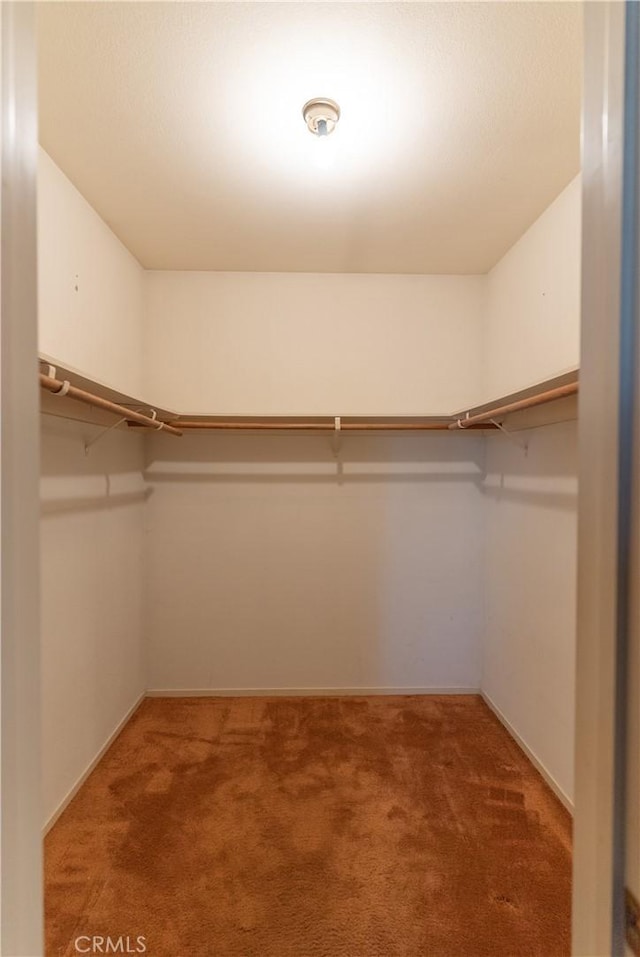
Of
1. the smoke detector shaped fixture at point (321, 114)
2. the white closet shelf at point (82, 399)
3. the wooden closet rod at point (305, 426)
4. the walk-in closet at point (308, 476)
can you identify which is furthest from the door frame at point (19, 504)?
the wooden closet rod at point (305, 426)

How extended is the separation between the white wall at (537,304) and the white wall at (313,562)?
23.0 inches

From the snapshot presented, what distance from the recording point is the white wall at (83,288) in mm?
1609

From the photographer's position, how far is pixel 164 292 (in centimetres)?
256

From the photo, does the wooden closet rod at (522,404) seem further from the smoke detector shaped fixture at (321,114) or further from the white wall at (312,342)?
the smoke detector shaped fixture at (321,114)

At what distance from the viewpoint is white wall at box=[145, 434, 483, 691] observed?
2605mm

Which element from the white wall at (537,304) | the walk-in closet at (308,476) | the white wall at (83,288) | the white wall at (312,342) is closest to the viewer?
the walk-in closet at (308,476)

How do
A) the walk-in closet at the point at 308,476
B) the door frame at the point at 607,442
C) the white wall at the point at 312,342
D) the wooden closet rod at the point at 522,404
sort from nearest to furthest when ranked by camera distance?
Answer: the door frame at the point at 607,442 < the walk-in closet at the point at 308,476 < the wooden closet rod at the point at 522,404 < the white wall at the point at 312,342

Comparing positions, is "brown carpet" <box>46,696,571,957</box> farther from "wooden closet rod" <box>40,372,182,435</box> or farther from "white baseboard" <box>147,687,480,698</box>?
"wooden closet rod" <box>40,372,182,435</box>

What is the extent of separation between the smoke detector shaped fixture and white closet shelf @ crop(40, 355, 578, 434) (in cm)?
115

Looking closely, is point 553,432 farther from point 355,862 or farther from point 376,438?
point 355,862

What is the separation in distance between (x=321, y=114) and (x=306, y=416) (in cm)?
124

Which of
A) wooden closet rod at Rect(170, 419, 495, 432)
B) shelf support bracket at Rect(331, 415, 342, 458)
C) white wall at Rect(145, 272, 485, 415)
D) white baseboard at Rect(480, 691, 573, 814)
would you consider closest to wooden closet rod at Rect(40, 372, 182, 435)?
wooden closet rod at Rect(170, 419, 495, 432)

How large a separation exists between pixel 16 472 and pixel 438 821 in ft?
6.55

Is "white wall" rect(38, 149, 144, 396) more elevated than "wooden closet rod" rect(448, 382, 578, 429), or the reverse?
"white wall" rect(38, 149, 144, 396)
